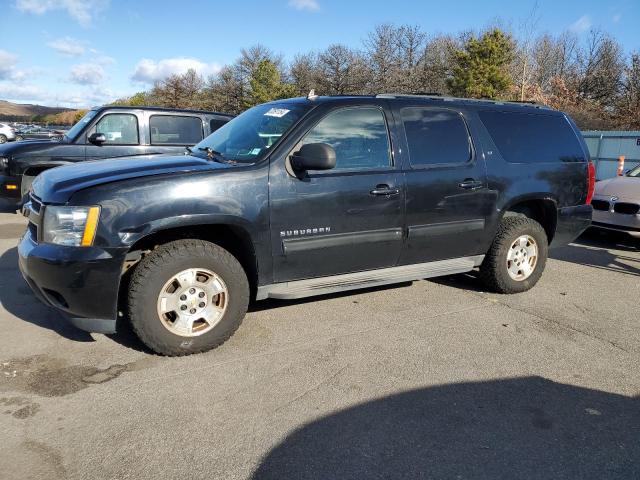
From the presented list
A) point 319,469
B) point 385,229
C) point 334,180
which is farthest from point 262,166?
point 319,469

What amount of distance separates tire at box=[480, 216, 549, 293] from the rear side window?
65cm

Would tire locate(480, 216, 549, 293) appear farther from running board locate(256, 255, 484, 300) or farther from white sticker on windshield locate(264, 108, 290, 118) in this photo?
white sticker on windshield locate(264, 108, 290, 118)

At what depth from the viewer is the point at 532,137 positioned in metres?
5.21

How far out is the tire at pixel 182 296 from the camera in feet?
11.3

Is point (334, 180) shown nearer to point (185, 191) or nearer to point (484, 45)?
point (185, 191)

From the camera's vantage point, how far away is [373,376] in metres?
3.42

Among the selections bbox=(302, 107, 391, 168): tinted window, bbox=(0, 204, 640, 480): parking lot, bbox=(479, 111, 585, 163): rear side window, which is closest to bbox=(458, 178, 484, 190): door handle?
bbox=(479, 111, 585, 163): rear side window

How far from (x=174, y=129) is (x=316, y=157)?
5726mm

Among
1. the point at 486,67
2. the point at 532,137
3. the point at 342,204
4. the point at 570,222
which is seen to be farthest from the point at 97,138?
the point at 486,67

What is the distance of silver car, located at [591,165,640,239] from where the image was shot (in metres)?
7.38

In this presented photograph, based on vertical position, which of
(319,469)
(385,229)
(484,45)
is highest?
(484,45)

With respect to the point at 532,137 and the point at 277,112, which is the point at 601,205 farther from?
the point at 277,112

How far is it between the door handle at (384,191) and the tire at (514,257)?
1.44 metres

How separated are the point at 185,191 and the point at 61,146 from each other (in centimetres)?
579
